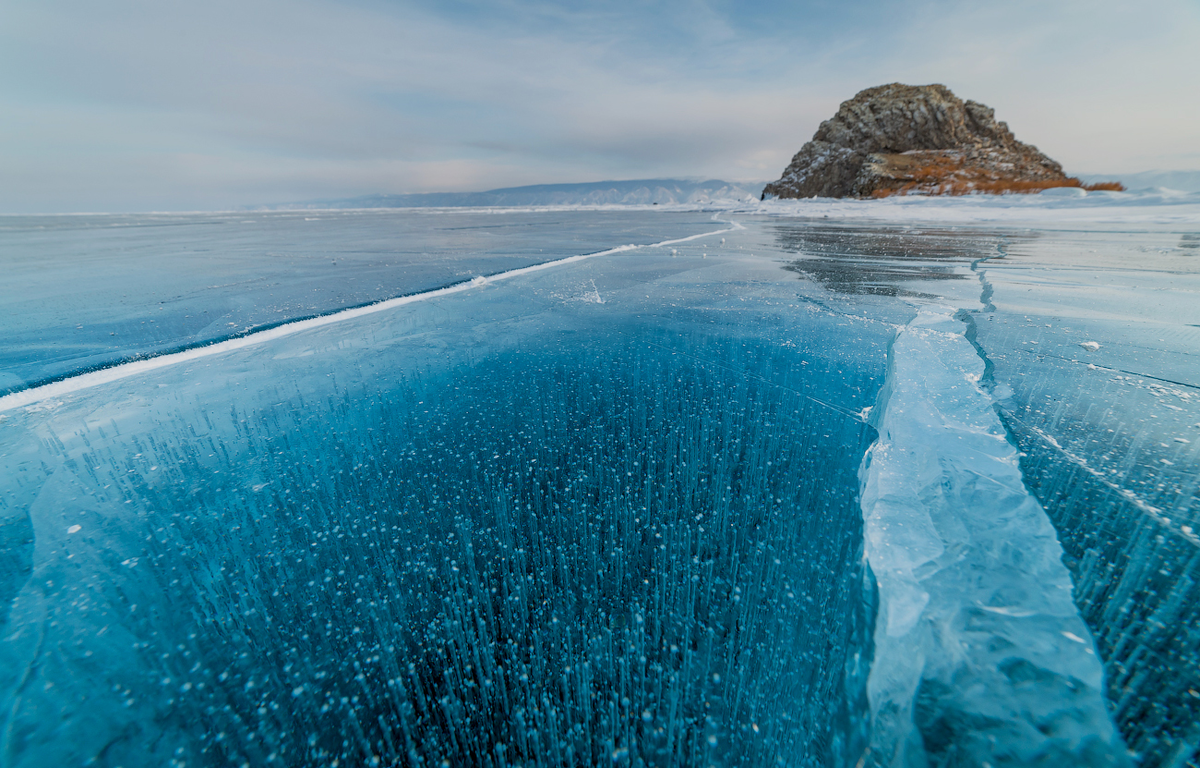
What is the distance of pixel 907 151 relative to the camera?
137 ft

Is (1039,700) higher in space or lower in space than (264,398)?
lower

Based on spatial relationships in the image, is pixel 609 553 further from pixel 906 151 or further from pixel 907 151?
pixel 906 151

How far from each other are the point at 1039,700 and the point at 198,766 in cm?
199

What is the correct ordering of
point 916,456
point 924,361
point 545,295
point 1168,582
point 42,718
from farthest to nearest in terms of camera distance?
1. point 545,295
2. point 924,361
3. point 916,456
4. point 1168,582
5. point 42,718

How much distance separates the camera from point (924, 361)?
3.08 metres

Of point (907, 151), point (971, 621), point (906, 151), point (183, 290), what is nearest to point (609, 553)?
point (971, 621)

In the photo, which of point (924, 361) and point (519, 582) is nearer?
point (519, 582)

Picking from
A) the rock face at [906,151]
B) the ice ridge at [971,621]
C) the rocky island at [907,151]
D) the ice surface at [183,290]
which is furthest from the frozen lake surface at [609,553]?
the rock face at [906,151]

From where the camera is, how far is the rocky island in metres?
33.0

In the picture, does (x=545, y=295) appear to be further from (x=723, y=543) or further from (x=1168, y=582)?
(x=1168, y=582)

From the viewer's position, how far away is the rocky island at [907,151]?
3297cm

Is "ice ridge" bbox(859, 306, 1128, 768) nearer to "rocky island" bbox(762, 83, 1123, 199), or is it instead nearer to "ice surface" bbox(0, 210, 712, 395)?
"ice surface" bbox(0, 210, 712, 395)

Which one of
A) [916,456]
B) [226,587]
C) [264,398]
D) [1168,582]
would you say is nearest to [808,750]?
[1168,582]

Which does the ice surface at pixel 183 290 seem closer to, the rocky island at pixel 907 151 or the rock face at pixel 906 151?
the rock face at pixel 906 151
